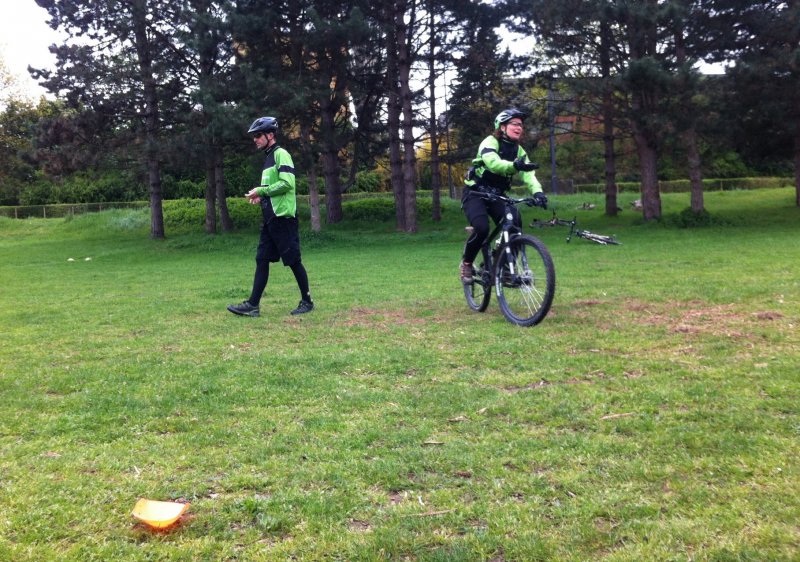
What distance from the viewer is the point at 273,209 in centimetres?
772

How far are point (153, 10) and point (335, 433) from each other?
81.8ft

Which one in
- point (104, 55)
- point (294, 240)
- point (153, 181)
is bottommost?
point (294, 240)

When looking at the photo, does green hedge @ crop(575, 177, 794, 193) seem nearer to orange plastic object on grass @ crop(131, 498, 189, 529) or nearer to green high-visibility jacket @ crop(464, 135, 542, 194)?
green high-visibility jacket @ crop(464, 135, 542, 194)

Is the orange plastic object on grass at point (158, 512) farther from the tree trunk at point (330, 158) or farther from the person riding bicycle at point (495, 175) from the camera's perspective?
the tree trunk at point (330, 158)

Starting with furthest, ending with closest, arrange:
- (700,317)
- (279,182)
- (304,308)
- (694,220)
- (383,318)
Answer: (694,220) < (304,308) < (279,182) < (383,318) < (700,317)

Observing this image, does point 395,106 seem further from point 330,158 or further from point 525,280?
point 525,280

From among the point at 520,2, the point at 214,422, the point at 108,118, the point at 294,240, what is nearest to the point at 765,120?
the point at 520,2

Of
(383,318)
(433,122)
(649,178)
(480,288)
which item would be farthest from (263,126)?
(433,122)

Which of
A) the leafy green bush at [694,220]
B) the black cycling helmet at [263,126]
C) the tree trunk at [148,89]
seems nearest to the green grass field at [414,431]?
the black cycling helmet at [263,126]

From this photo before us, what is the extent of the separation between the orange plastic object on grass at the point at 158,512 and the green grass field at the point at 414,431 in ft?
0.14

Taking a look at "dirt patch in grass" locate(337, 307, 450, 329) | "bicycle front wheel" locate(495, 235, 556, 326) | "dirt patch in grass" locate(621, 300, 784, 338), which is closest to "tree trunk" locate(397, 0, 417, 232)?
"dirt patch in grass" locate(337, 307, 450, 329)

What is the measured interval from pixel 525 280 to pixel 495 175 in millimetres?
1276

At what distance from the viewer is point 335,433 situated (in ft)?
11.6

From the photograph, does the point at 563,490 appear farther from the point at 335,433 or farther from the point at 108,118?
the point at 108,118
